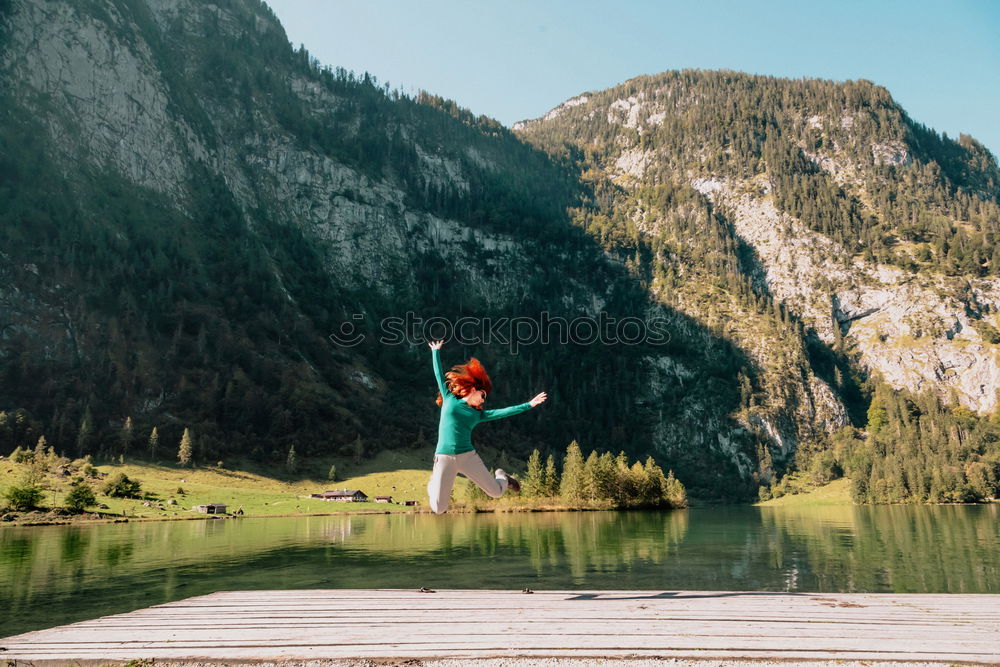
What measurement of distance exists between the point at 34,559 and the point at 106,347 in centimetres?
18115

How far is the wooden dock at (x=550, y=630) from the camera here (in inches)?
348

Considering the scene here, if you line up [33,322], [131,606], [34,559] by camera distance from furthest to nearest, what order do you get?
[33,322] < [34,559] < [131,606]

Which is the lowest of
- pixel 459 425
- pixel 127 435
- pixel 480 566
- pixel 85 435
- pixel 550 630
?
pixel 480 566

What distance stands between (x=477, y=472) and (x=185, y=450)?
18019cm

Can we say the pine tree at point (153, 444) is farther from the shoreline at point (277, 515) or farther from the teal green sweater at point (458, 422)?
the teal green sweater at point (458, 422)

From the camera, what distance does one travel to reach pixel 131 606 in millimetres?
23141

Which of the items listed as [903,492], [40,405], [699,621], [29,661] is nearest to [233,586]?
[29,661]

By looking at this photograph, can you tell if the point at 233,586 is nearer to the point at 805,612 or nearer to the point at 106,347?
the point at 805,612

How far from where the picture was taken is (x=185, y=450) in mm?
169625

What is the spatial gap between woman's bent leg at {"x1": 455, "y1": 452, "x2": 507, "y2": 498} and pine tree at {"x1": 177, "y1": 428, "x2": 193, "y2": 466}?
17837 cm

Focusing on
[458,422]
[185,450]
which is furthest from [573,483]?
[458,422]

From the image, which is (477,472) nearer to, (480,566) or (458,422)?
(458,422)

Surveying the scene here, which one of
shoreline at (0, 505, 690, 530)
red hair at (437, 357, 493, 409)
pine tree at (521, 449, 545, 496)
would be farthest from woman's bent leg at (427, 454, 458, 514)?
pine tree at (521, 449, 545, 496)

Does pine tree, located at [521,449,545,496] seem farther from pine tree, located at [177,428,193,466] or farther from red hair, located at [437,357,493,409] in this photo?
red hair, located at [437,357,493,409]
